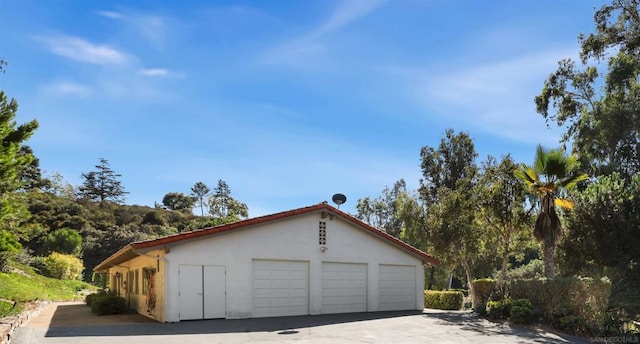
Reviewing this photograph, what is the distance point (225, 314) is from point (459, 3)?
39.8ft

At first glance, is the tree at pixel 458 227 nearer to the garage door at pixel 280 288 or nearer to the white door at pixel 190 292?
the garage door at pixel 280 288

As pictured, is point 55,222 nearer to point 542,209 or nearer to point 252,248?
point 252,248

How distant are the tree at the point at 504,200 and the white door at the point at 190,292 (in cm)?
1253

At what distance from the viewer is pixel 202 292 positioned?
16.1 meters

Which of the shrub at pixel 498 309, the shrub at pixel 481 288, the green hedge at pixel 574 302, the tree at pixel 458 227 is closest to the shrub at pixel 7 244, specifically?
the shrub at pixel 498 309

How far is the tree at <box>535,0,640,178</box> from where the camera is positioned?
25.2 m

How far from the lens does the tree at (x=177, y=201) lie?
89562 millimetres

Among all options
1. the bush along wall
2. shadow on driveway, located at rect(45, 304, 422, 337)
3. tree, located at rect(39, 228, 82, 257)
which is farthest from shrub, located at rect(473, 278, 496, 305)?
tree, located at rect(39, 228, 82, 257)

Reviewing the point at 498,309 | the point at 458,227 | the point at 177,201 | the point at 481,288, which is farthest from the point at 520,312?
the point at 177,201

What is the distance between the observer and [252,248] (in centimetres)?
1727

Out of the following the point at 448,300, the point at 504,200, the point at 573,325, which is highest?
the point at 504,200

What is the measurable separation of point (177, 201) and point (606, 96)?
7624 cm

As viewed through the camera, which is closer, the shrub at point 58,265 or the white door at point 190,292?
the white door at point 190,292

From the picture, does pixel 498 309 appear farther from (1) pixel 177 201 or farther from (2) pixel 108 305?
(1) pixel 177 201
